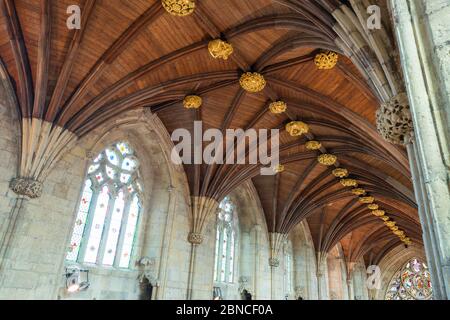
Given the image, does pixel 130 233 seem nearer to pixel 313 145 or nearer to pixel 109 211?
pixel 109 211

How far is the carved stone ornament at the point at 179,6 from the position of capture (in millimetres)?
7074

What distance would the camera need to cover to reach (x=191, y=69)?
9680mm

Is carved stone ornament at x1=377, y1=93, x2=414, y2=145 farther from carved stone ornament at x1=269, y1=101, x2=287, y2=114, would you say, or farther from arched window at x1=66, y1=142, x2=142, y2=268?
arched window at x1=66, y1=142, x2=142, y2=268

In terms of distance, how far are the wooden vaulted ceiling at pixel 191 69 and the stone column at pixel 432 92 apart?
3.26 m

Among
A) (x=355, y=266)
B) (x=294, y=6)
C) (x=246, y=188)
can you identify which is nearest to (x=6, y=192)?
(x=294, y=6)

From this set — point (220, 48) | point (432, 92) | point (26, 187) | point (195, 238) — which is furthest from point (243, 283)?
point (432, 92)

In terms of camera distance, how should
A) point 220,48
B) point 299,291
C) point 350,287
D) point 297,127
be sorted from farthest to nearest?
point 350,287 < point 299,291 < point 297,127 < point 220,48

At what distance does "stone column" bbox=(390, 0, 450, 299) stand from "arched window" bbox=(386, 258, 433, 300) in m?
32.5

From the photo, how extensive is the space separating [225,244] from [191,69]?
8.32m

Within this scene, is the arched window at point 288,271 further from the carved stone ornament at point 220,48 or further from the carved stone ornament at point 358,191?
the carved stone ornament at point 220,48

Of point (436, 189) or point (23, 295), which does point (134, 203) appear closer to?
point (23, 295)

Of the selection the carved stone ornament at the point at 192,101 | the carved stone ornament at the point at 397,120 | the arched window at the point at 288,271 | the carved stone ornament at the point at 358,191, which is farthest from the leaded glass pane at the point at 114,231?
the arched window at the point at 288,271

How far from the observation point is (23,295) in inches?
291

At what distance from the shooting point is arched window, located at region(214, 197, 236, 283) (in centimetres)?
1439
